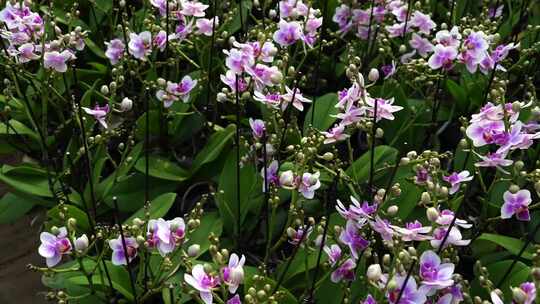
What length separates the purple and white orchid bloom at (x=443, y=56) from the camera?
1391 mm

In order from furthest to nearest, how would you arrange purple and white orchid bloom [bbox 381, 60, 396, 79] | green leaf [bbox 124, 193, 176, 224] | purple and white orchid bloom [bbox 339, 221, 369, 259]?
purple and white orchid bloom [bbox 381, 60, 396, 79], green leaf [bbox 124, 193, 176, 224], purple and white orchid bloom [bbox 339, 221, 369, 259]

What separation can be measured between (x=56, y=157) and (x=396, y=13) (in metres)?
0.89

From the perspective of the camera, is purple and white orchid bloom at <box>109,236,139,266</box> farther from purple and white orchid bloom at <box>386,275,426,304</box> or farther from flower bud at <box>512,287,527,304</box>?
flower bud at <box>512,287,527,304</box>

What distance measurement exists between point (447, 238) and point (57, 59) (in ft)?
2.84

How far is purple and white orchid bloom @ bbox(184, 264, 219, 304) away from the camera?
3.23 feet

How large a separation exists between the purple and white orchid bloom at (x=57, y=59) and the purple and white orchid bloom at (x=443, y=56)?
739mm

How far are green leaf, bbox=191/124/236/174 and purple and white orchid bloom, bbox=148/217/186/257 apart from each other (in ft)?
1.38

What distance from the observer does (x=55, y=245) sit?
1103mm

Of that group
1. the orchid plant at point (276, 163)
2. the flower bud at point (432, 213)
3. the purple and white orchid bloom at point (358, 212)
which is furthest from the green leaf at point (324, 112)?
the flower bud at point (432, 213)

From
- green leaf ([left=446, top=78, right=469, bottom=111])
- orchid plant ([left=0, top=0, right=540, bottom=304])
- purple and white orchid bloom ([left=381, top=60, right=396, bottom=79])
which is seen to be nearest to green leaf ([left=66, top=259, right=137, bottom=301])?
orchid plant ([left=0, top=0, right=540, bottom=304])

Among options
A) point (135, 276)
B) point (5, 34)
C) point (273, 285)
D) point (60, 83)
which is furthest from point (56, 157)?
point (273, 285)

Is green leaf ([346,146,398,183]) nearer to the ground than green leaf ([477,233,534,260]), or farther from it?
farther from it


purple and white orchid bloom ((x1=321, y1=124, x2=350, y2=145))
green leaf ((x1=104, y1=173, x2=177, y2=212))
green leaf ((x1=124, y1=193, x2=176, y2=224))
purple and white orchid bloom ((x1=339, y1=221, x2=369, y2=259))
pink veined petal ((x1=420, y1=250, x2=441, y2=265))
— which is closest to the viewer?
pink veined petal ((x1=420, y1=250, x2=441, y2=265))

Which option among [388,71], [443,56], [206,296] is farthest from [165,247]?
[388,71]
